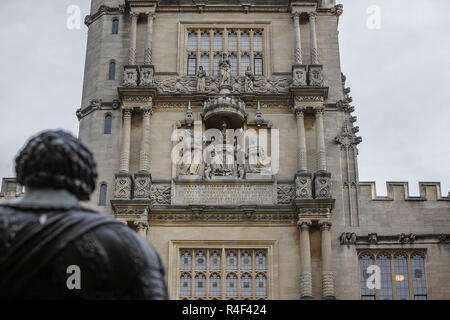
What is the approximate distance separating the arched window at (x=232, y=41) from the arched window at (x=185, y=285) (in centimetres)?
668

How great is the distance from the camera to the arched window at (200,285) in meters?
19.3

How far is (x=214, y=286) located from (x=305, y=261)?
2.22m

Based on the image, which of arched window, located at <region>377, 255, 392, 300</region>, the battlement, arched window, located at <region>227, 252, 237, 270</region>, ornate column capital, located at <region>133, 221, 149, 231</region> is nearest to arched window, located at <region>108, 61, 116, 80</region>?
ornate column capital, located at <region>133, 221, 149, 231</region>

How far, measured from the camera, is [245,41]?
22984mm

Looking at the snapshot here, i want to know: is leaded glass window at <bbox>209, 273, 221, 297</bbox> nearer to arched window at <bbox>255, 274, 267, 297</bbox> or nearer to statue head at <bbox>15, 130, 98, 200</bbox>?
arched window at <bbox>255, 274, 267, 297</bbox>

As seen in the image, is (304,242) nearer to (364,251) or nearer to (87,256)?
(364,251)

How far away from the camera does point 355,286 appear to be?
19.7 metres

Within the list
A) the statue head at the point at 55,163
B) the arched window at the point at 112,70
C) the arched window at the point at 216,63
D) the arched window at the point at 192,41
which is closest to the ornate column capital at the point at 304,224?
the arched window at the point at 216,63

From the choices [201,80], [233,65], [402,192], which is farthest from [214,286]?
[233,65]

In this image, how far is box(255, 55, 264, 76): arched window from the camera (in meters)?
22.5

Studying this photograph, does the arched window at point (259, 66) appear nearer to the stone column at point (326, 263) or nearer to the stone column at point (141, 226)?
the stone column at point (326, 263)

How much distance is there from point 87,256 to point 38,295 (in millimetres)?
248

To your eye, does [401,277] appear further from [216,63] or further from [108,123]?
[108,123]
